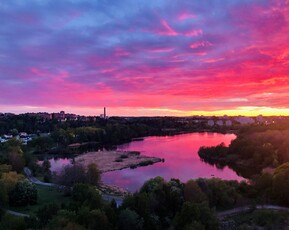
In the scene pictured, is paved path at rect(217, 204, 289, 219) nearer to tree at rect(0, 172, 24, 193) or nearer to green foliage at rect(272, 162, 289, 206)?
green foliage at rect(272, 162, 289, 206)

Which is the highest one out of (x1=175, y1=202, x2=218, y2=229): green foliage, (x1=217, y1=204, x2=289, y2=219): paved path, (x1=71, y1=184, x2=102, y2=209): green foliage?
(x1=71, y1=184, x2=102, y2=209): green foliage

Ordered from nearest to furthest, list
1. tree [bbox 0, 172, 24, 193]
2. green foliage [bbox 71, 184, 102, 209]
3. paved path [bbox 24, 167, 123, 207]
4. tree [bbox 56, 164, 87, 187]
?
green foliage [bbox 71, 184, 102, 209] < tree [bbox 0, 172, 24, 193] < paved path [bbox 24, 167, 123, 207] < tree [bbox 56, 164, 87, 187]

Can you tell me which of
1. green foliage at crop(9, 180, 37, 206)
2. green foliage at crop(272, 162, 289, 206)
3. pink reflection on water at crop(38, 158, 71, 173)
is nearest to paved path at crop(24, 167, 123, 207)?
green foliage at crop(9, 180, 37, 206)

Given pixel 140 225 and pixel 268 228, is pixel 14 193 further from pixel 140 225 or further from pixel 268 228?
pixel 268 228

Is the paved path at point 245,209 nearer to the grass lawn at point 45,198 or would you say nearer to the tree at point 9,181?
the grass lawn at point 45,198

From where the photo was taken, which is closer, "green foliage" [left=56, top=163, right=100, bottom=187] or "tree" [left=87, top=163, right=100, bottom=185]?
"green foliage" [left=56, top=163, right=100, bottom=187]
